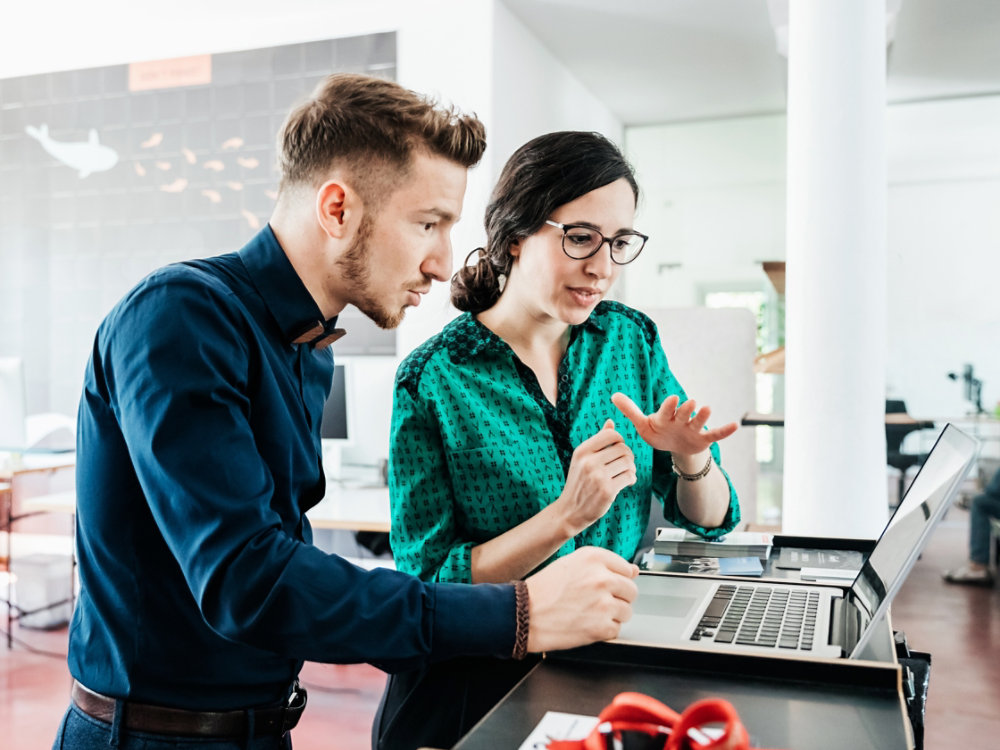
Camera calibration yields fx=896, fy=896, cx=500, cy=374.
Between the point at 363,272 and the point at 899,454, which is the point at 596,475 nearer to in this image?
the point at 363,272

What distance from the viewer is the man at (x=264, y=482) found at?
0.80m

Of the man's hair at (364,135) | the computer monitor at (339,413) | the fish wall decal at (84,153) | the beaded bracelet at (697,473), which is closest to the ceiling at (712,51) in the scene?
the computer monitor at (339,413)

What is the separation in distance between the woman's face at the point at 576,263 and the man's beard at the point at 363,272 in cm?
43

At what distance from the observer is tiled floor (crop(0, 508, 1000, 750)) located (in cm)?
297

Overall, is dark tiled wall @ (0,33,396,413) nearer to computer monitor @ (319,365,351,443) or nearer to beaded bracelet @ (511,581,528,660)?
computer monitor @ (319,365,351,443)

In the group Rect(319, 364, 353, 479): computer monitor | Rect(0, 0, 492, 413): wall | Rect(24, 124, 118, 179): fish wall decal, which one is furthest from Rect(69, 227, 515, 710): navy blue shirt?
Rect(24, 124, 118, 179): fish wall decal

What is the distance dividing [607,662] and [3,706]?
3.15 meters

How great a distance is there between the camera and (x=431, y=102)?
107 centimetres

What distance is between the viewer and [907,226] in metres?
6.34

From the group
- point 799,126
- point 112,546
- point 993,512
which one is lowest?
point 993,512

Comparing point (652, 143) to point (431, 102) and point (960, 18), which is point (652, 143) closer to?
Answer: point (960, 18)

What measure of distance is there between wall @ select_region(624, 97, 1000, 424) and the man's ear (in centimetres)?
549

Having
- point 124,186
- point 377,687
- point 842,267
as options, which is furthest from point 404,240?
point 124,186

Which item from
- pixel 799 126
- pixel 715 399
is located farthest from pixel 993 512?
pixel 799 126
